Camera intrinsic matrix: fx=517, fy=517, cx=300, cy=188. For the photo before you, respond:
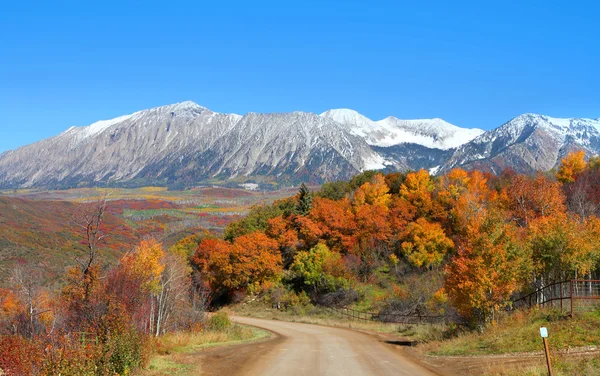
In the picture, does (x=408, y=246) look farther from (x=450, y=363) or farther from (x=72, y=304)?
(x=72, y=304)

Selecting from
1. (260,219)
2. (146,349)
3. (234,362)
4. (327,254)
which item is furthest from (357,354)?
(260,219)

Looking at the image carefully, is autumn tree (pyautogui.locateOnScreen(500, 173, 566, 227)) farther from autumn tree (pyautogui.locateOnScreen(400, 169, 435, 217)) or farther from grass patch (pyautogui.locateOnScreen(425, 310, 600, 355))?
grass patch (pyautogui.locateOnScreen(425, 310, 600, 355))

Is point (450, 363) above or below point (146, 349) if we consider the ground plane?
below

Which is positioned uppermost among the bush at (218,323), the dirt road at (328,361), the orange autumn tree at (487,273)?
the orange autumn tree at (487,273)

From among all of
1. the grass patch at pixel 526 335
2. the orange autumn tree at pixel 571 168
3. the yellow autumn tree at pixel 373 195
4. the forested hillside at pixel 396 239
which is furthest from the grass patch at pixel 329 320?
the orange autumn tree at pixel 571 168

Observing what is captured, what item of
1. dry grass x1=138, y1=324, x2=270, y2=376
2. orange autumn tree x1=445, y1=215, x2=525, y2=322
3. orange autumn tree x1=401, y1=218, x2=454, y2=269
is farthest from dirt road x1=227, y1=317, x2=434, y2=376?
orange autumn tree x1=401, y1=218, x2=454, y2=269

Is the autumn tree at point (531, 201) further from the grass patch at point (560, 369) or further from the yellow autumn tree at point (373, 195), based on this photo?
the grass patch at point (560, 369)

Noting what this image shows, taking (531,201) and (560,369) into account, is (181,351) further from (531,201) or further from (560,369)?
(531,201)

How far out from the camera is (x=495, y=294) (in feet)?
83.9

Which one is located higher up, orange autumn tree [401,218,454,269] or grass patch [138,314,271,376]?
orange autumn tree [401,218,454,269]

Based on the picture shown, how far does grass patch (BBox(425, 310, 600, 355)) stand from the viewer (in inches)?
733

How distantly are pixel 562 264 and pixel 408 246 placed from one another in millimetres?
33931

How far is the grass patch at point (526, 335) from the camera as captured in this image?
61.1 feet

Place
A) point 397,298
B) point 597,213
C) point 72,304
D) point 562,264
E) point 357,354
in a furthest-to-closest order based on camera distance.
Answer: point 597,213 < point 397,298 < point 562,264 < point 357,354 < point 72,304
